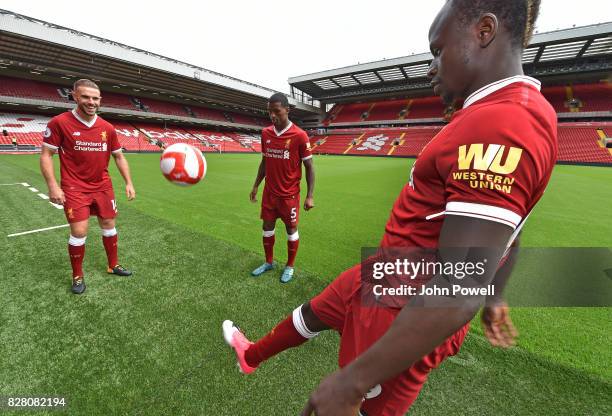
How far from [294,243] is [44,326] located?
2462 mm

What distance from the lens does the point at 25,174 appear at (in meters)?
9.98

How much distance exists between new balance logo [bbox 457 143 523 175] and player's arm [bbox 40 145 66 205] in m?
3.59

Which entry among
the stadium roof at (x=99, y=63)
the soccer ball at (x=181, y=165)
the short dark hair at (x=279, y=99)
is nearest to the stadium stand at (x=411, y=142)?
the stadium roof at (x=99, y=63)

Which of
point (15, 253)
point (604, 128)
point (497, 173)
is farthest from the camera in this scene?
point (604, 128)

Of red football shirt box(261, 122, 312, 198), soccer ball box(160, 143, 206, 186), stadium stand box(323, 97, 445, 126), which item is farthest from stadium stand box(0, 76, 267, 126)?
red football shirt box(261, 122, 312, 198)

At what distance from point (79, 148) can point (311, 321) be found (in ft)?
10.4

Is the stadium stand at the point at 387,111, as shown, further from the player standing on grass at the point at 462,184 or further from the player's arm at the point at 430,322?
the player's arm at the point at 430,322

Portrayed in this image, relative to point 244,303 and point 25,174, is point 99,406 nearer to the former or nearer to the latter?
point 244,303

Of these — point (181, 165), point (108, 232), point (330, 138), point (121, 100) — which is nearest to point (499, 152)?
point (181, 165)

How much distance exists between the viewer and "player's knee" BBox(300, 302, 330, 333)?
57.6 inches

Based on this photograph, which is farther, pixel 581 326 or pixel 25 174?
pixel 25 174

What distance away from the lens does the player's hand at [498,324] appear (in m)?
1.18

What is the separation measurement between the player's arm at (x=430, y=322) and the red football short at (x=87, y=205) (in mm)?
3453

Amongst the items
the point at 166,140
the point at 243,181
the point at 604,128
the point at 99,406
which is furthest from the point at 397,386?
the point at 604,128
